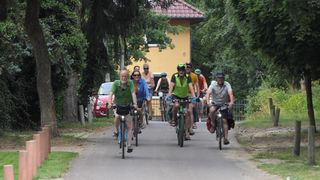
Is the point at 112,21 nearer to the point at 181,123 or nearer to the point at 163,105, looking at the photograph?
the point at 181,123

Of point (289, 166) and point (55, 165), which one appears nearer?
point (55, 165)

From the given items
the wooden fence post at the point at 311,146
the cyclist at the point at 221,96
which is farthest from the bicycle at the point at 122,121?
the wooden fence post at the point at 311,146

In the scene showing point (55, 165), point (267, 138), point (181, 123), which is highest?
point (181, 123)

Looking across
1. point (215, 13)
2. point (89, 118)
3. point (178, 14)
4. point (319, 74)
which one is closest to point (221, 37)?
point (215, 13)

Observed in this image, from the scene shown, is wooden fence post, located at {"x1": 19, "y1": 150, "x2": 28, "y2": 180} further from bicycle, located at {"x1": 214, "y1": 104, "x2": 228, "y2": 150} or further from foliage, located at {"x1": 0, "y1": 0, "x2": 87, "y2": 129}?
foliage, located at {"x1": 0, "y1": 0, "x2": 87, "y2": 129}

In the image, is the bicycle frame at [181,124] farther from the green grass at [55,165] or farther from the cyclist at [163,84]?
the cyclist at [163,84]

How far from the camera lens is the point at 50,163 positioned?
42.5 ft

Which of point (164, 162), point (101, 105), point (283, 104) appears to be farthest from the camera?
point (101, 105)

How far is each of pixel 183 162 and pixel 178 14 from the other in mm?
38717

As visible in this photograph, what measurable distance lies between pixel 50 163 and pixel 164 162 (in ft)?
7.26

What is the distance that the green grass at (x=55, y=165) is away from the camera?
1160cm

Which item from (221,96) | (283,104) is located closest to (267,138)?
(221,96)

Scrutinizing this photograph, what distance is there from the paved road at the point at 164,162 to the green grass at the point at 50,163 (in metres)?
0.19

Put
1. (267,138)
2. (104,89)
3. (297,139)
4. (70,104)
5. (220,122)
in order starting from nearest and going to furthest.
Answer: (297,139) → (220,122) → (267,138) → (70,104) → (104,89)
